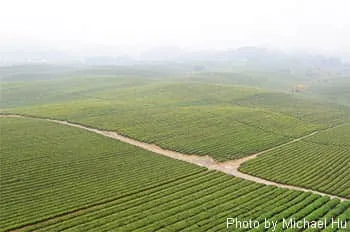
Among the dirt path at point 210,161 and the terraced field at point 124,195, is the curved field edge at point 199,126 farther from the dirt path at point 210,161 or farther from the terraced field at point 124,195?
the terraced field at point 124,195

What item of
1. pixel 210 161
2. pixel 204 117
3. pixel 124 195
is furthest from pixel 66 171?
pixel 204 117

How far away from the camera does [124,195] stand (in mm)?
45438

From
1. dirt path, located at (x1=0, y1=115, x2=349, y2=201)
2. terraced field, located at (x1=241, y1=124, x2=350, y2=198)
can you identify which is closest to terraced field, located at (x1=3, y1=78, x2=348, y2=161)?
dirt path, located at (x1=0, y1=115, x2=349, y2=201)

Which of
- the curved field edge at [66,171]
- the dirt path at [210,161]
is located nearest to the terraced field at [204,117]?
the dirt path at [210,161]

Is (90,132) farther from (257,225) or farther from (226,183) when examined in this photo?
(257,225)

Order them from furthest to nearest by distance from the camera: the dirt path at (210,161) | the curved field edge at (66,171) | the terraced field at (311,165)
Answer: the dirt path at (210,161) → the terraced field at (311,165) → the curved field edge at (66,171)

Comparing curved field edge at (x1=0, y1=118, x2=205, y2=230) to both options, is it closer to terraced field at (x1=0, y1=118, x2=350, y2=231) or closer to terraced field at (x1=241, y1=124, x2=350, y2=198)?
terraced field at (x1=0, y1=118, x2=350, y2=231)

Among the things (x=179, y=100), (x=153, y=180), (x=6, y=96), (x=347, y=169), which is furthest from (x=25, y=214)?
(x=6, y=96)

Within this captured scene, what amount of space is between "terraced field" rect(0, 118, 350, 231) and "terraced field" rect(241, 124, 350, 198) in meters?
5.20

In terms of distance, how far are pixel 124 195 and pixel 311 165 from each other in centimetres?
2917

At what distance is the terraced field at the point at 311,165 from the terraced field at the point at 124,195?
5.20m

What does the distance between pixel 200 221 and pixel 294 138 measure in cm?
4479

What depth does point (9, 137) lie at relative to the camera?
68.3m

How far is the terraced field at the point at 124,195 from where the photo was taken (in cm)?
3816
